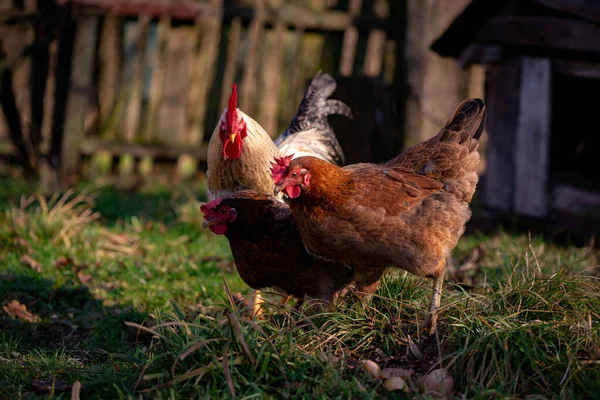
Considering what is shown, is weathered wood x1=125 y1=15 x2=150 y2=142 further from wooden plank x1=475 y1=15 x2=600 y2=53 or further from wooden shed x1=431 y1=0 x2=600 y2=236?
wooden plank x1=475 y1=15 x2=600 y2=53

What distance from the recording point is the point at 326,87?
556 centimetres

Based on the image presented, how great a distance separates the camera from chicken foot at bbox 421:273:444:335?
11.1ft

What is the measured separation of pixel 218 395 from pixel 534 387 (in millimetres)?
1365

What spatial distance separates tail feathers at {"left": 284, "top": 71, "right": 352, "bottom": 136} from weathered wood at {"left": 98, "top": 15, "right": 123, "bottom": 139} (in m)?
4.15

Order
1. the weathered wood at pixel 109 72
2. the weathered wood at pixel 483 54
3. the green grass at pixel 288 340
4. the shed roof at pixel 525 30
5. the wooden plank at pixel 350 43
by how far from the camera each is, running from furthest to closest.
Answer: the wooden plank at pixel 350 43 < the weathered wood at pixel 109 72 < the weathered wood at pixel 483 54 < the shed roof at pixel 525 30 < the green grass at pixel 288 340

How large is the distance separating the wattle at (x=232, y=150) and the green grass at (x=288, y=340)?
1048 mm

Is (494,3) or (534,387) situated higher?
(494,3)

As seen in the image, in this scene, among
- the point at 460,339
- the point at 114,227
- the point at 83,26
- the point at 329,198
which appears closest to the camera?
the point at 460,339

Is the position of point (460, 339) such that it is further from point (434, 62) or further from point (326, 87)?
point (434, 62)

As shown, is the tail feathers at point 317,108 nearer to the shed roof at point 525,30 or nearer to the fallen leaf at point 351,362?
the shed roof at point 525,30

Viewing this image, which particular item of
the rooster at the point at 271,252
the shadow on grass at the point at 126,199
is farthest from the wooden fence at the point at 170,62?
the rooster at the point at 271,252

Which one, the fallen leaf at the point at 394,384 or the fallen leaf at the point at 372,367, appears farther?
the fallen leaf at the point at 372,367

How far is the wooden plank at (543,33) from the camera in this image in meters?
5.99

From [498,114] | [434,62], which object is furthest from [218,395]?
[434,62]
